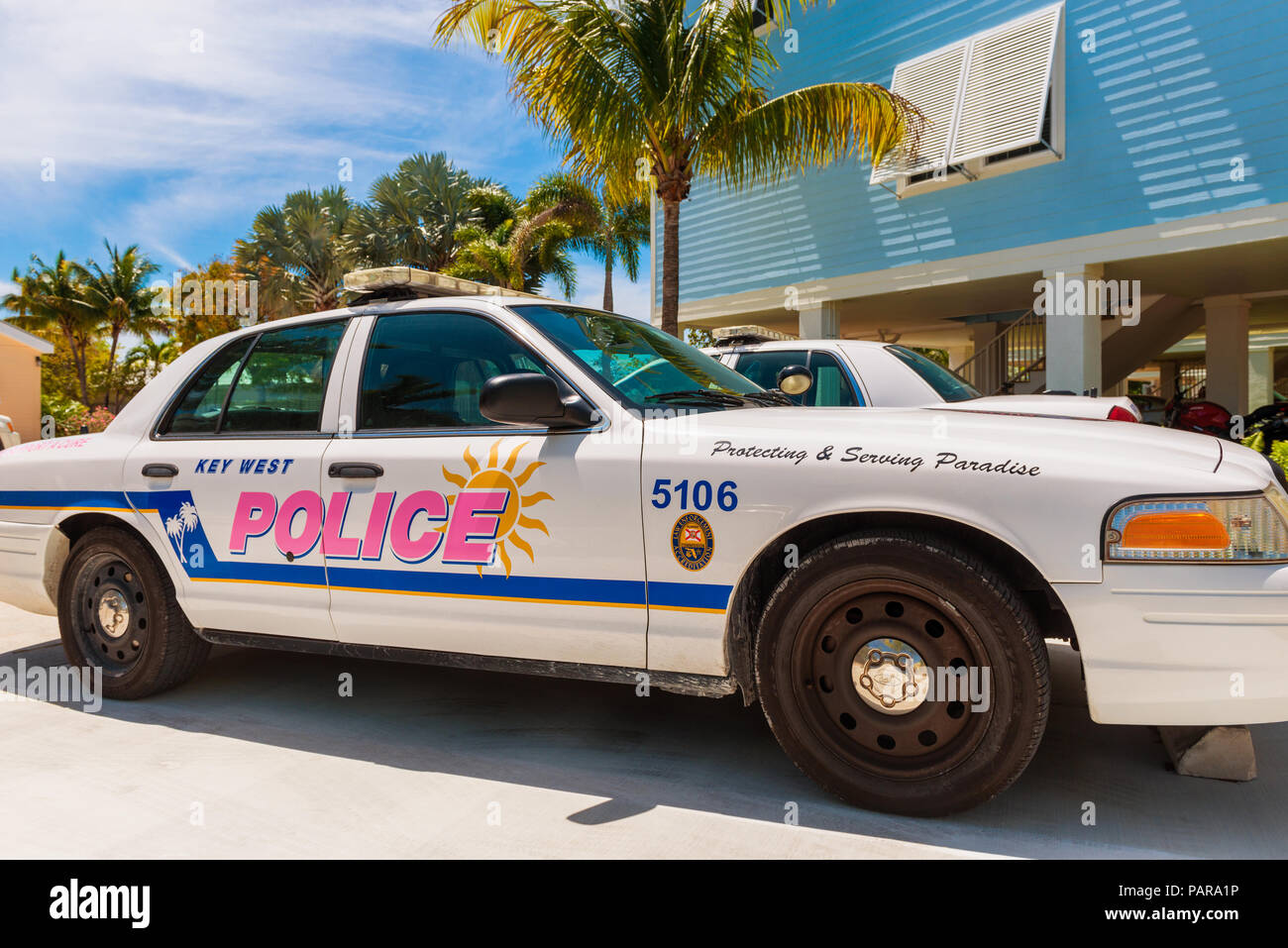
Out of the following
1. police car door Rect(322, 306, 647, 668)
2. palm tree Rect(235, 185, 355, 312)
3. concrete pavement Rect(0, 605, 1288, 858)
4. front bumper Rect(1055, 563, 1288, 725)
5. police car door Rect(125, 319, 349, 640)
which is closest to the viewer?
front bumper Rect(1055, 563, 1288, 725)

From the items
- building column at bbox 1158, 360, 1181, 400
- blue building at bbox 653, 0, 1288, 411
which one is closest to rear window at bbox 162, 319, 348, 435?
blue building at bbox 653, 0, 1288, 411

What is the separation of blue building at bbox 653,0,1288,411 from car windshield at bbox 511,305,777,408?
9.35m

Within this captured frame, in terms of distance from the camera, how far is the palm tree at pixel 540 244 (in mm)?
25562

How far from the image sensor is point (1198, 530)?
2.42 m

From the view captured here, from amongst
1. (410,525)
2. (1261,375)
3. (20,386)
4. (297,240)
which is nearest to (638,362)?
Result: (410,525)

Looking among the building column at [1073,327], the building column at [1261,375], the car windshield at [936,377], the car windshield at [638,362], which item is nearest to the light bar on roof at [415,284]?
the car windshield at [638,362]

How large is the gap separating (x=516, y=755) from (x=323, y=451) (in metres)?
1.37

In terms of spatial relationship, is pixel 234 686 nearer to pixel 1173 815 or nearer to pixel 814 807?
pixel 814 807

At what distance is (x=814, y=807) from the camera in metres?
2.88

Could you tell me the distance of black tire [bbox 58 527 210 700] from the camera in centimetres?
399

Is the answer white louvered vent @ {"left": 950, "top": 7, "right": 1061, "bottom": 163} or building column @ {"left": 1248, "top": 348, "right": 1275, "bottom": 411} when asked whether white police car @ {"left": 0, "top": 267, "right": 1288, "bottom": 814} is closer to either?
white louvered vent @ {"left": 950, "top": 7, "right": 1061, "bottom": 163}

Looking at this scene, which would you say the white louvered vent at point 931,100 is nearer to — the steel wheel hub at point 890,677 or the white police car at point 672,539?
the white police car at point 672,539
